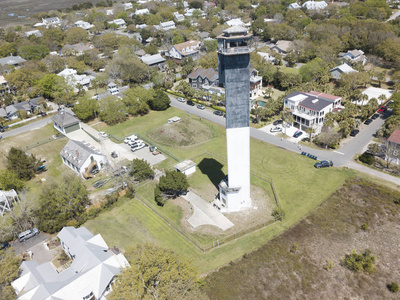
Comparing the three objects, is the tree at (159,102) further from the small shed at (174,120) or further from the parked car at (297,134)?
the parked car at (297,134)

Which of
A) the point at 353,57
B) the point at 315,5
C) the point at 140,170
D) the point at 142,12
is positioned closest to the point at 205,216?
the point at 140,170

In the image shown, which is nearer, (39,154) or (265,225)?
(265,225)

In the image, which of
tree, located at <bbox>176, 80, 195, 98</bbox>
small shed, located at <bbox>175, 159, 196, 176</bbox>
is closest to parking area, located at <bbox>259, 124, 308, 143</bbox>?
small shed, located at <bbox>175, 159, 196, 176</bbox>

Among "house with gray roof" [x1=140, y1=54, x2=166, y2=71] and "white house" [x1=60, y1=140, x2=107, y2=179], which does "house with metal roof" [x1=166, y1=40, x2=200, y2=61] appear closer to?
"house with gray roof" [x1=140, y1=54, x2=166, y2=71]

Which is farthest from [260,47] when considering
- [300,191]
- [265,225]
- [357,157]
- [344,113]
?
[265,225]

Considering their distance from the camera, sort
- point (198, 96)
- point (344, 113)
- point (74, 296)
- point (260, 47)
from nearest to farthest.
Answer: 1. point (74, 296)
2. point (344, 113)
3. point (198, 96)
4. point (260, 47)

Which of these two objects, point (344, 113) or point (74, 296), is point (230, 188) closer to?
point (74, 296)

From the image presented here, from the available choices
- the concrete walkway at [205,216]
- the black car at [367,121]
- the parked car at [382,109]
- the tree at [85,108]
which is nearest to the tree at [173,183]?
the concrete walkway at [205,216]
